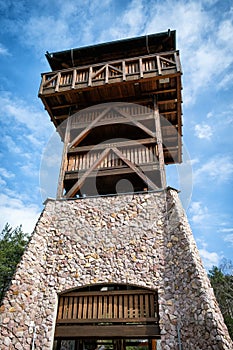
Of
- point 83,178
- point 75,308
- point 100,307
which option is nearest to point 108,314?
point 100,307

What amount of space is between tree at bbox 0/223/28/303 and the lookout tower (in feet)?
37.4

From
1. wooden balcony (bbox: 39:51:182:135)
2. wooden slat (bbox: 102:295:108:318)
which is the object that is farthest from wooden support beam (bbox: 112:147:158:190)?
wooden slat (bbox: 102:295:108:318)

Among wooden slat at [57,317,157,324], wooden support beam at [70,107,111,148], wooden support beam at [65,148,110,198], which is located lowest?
wooden slat at [57,317,157,324]

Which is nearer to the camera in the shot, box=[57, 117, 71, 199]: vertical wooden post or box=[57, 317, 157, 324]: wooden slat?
box=[57, 317, 157, 324]: wooden slat

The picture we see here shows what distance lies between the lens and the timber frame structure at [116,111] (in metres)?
9.31

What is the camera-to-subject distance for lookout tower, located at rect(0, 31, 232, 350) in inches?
233

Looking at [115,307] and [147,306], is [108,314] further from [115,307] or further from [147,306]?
[147,306]

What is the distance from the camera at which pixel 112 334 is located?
6.18 meters

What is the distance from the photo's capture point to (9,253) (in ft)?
69.9

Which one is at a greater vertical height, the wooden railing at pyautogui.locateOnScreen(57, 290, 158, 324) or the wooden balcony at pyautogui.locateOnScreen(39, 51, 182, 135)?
the wooden balcony at pyautogui.locateOnScreen(39, 51, 182, 135)

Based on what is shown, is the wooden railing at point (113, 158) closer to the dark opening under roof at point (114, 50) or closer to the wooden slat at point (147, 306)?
the wooden slat at point (147, 306)

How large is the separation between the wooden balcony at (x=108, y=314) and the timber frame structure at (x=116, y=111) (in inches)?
133

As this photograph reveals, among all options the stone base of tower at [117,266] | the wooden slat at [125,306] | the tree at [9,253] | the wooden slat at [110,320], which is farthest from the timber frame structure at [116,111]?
the tree at [9,253]

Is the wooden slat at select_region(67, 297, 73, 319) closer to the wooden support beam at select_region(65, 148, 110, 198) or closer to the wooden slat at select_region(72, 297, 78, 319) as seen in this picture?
the wooden slat at select_region(72, 297, 78, 319)
